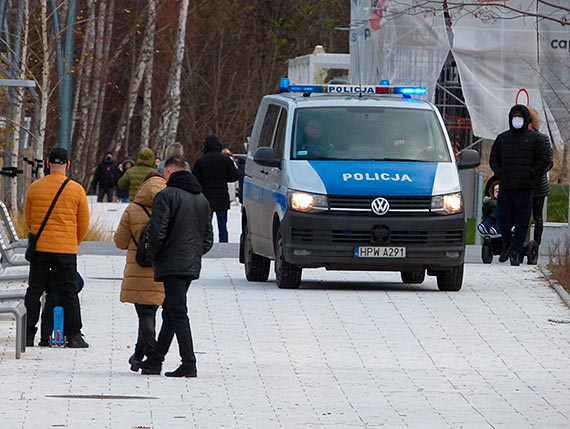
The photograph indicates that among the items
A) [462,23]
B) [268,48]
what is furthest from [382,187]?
[268,48]

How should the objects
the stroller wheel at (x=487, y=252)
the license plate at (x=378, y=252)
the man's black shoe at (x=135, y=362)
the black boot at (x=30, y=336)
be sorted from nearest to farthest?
1. the man's black shoe at (x=135, y=362)
2. the black boot at (x=30, y=336)
3. the license plate at (x=378, y=252)
4. the stroller wheel at (x=487, y=252)

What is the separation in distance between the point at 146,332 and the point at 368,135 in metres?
6.53

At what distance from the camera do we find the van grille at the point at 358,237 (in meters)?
17.0

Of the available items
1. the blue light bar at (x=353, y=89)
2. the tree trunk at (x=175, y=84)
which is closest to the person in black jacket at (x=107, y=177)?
the tree trunk at (x=175, y=84)

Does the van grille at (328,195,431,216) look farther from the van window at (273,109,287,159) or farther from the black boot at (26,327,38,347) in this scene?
the black boot at (26,327,38,347)

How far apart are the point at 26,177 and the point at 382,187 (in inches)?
849

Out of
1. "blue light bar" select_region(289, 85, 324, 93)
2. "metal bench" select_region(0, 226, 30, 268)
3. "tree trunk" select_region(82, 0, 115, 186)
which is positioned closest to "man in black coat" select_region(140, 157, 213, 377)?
"metal bench" select_region(0, 226, 30, 268)

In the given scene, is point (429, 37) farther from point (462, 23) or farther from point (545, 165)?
point (545, 165)

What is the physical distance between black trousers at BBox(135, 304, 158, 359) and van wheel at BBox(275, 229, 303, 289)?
5.45 meters

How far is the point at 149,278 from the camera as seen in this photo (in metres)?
11.7

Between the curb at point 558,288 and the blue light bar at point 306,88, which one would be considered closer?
the curb at point 558,288

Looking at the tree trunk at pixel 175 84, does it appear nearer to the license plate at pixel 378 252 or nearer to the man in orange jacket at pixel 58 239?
the license plate at pixel 378 252

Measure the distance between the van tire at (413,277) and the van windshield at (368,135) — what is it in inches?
59.5

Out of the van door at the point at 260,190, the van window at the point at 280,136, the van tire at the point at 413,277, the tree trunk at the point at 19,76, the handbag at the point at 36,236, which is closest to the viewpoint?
the handbag at the point at 36,236
